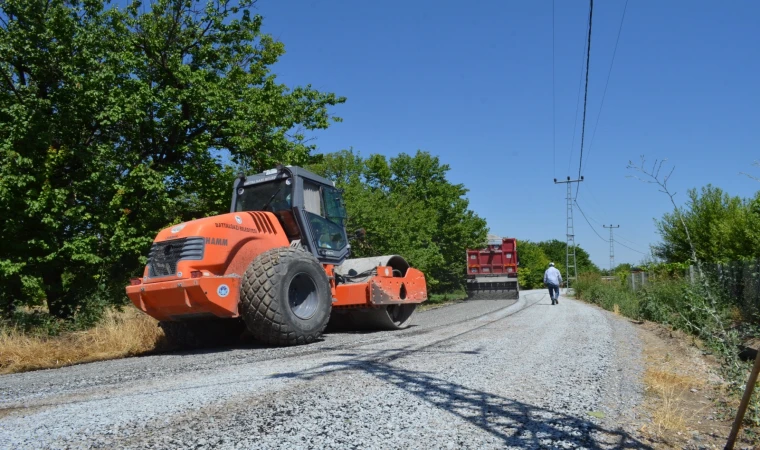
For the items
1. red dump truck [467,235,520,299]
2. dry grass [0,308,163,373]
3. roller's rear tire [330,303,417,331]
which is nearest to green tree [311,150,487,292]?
red dump truck [467,235,520,299]

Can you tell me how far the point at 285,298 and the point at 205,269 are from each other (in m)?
1.16

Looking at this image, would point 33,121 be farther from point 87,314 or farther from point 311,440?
point 311,440

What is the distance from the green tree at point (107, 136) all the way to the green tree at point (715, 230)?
20024 millimetres

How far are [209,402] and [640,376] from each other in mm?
4327

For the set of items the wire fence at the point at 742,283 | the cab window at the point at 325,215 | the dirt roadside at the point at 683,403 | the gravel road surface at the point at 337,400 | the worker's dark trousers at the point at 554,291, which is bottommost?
the dirt roadside at the point at 683,403

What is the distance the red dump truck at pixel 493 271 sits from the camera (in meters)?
30.1

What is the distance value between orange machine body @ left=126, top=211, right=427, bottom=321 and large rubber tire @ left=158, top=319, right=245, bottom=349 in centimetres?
84

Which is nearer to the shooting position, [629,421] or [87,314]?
[629,421]

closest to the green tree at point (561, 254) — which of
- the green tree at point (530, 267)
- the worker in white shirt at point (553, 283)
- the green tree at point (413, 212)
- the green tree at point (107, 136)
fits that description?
the green tree at point (530, 267)

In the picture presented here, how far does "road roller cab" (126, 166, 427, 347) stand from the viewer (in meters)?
7.55

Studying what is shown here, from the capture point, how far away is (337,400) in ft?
14.2

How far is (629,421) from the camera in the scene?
4.04m

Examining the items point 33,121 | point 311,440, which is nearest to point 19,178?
point 33,121

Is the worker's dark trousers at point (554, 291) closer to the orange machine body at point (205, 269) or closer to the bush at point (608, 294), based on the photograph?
the bush at point (608, 294)
